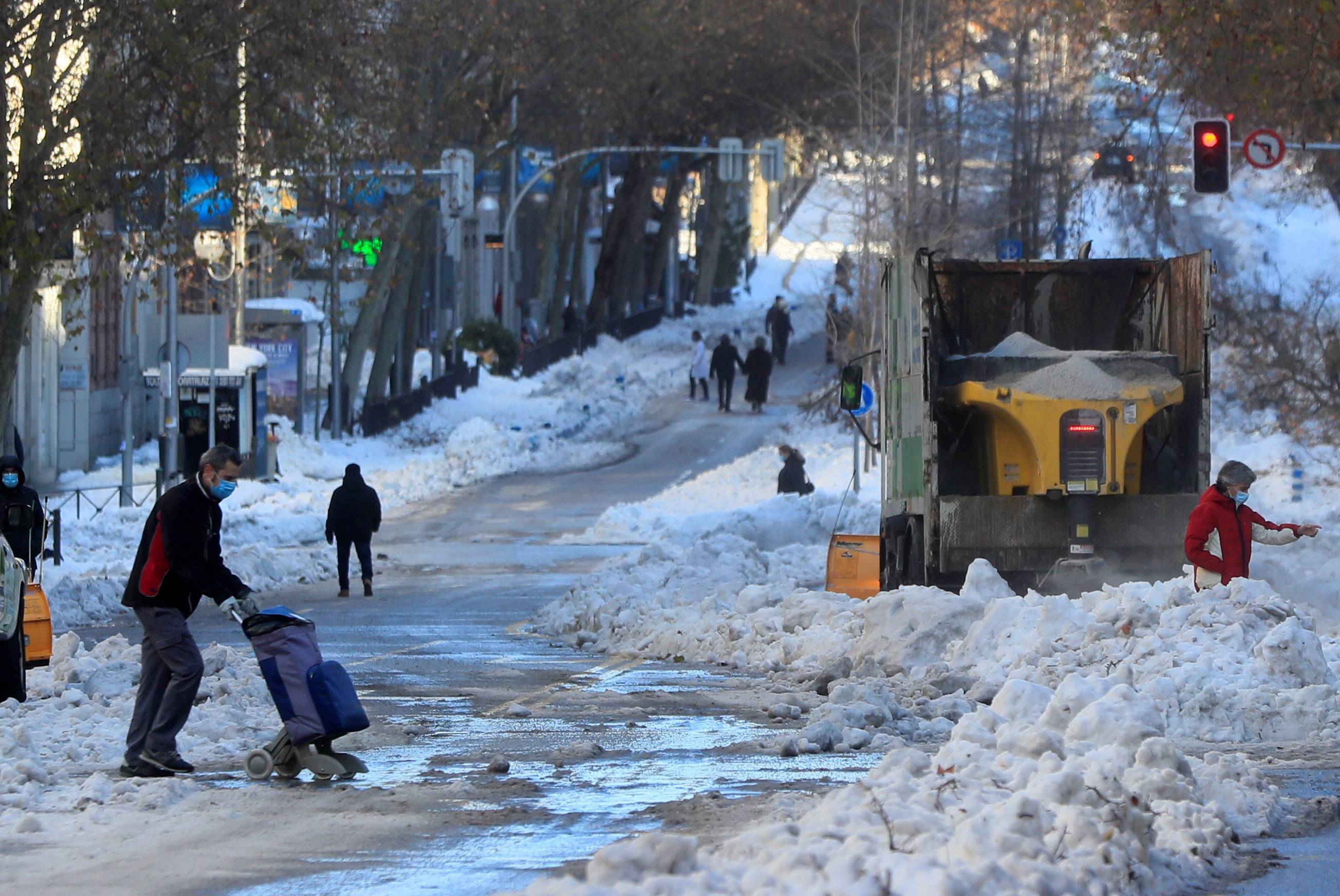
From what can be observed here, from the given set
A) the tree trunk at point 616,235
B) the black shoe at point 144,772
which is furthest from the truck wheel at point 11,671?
the tree trunk at point 616,235

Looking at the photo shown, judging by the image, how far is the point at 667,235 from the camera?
6938 centimetres

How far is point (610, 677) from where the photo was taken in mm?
13742

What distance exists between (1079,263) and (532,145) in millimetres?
37917

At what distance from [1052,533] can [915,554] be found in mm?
1478

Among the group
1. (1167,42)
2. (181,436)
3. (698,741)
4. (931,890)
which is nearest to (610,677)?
(698,741)

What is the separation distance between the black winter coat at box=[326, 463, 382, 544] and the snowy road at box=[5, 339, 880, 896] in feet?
7.17

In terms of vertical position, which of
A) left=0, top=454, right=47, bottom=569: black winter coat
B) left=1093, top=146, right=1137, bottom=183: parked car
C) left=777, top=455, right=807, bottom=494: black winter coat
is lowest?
left=777, top=455, right=807, bottom=494: black winter coat

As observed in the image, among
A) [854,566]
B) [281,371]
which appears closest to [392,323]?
[281,371]

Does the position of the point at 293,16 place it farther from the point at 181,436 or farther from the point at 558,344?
the point at 558,344

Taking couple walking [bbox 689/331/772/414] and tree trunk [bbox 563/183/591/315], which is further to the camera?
tree trunk [bbox 563/183/591/315]

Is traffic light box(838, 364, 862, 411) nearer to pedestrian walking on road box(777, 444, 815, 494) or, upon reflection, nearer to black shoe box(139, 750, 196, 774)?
black shoe box(139, 750, 196, 774)

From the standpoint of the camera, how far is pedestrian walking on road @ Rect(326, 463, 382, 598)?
2117 cm

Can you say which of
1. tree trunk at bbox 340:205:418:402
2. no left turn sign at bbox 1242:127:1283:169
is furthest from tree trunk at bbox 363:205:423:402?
no left turn sign at bbox 1242:127:1283:169

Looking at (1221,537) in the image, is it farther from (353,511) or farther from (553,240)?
(553,240)
